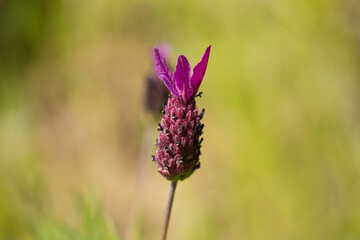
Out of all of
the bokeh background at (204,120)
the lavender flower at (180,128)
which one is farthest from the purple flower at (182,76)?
the bokeh background at (204,120)

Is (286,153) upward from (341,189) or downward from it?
upward

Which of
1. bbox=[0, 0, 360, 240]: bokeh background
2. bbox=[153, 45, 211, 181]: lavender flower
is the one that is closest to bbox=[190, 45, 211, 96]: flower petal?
bbox=[153, 45, 211, 181]: lavender flower

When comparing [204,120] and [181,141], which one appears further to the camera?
[204,120]

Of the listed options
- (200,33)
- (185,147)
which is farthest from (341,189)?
(185,147)

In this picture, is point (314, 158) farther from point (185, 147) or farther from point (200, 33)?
point (185, 147)

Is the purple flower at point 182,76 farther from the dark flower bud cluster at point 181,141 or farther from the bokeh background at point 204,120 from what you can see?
the bokeh background at point 204,120

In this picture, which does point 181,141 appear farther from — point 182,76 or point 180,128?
point 182,76

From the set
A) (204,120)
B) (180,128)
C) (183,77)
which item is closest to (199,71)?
(183,77)
